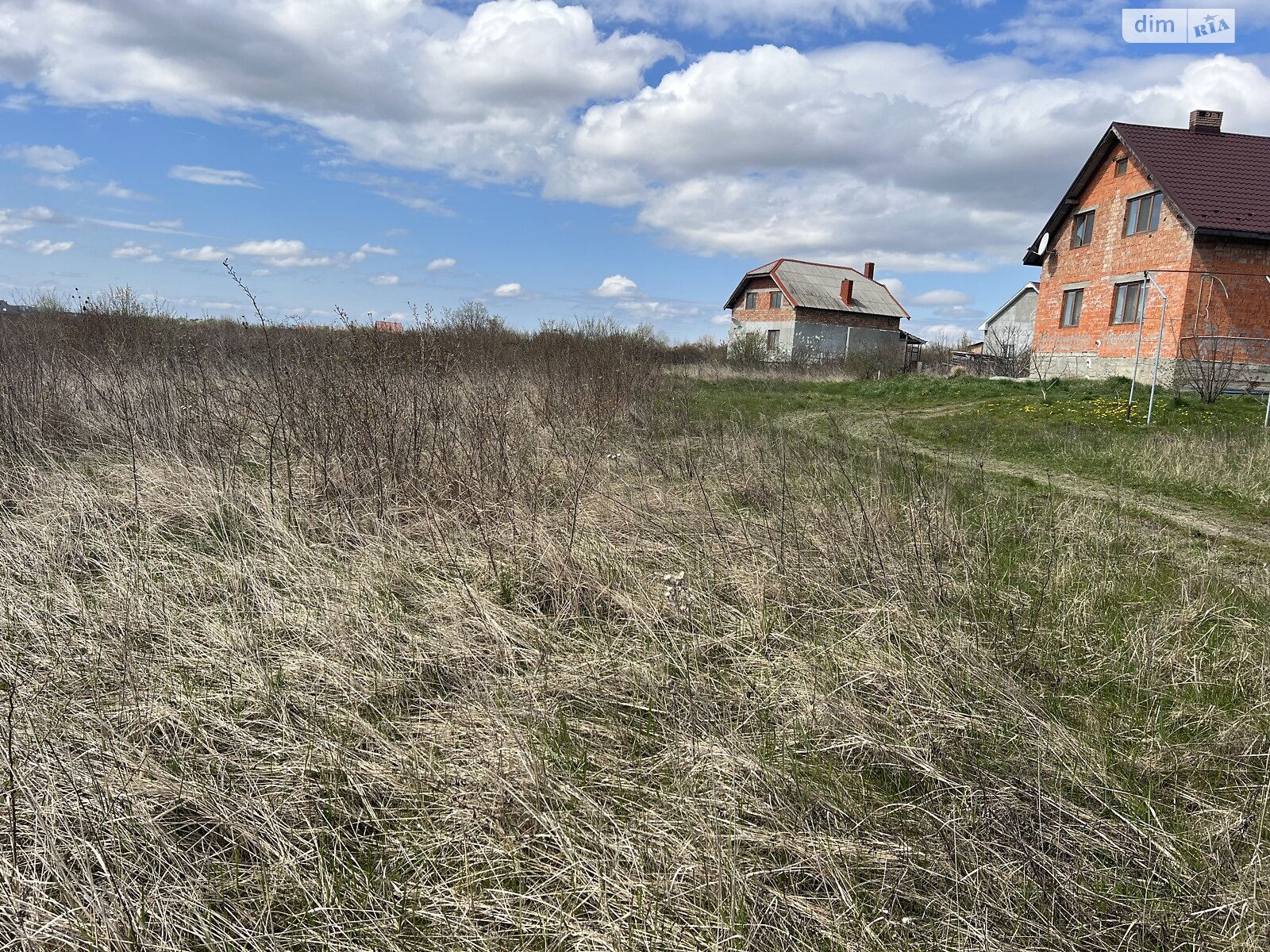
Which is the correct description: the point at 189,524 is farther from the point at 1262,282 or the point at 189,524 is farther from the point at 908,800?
the point at 1262,282

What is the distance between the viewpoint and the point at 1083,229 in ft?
67.1

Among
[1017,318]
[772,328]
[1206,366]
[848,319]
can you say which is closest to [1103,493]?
[1206,366]

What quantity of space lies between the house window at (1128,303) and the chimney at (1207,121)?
177 inches

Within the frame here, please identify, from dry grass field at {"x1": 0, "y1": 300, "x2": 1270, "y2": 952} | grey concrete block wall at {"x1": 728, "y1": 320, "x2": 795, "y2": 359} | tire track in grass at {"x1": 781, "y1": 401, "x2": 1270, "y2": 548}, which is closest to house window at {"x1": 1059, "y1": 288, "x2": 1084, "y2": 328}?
grey concrete block wall at {"x1": 728, "y1": 320, "x2": 795, "y2": 359}

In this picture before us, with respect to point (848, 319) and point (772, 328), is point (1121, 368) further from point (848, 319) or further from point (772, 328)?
point (772, 328)

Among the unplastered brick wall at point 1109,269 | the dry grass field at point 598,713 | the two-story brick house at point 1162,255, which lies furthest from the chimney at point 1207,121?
the dry grass field at point 598,713

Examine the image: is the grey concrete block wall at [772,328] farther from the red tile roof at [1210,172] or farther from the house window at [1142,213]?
the red tile roof at [1210,172]

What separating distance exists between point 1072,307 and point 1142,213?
126 inches

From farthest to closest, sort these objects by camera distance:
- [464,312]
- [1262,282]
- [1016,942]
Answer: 1. [1262,282]
2. [464,312]
3. [1016,942]

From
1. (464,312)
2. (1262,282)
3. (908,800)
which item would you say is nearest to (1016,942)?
(908,800)

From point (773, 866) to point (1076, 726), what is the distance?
136 cm

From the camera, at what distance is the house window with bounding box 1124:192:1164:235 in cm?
1722

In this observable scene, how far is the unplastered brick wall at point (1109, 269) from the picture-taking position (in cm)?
1633

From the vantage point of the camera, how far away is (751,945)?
1737 millimetres
